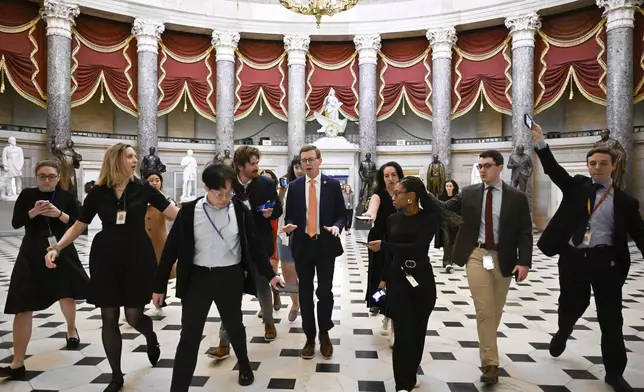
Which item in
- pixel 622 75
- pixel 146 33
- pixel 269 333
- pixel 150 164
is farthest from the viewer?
pixel 146 33

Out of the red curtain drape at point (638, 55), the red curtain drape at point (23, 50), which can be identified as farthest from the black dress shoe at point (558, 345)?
the red curtain drape at point (23, 50)

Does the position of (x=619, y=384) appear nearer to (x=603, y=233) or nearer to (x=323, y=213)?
(x=603, y=233)

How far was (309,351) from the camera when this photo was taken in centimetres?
383

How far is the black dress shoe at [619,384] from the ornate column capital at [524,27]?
1571 centimetres

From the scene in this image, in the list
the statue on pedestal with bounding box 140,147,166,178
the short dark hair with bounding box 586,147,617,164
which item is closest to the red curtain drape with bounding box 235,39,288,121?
the statue on pedestal with bounding box 140,147,166,178

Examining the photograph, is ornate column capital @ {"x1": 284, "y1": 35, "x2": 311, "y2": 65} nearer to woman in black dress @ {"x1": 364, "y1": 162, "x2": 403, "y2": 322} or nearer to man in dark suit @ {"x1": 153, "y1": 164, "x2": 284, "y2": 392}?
woman in black dress @ {"x1": 364, "y1": 162, "x2": 403, "y2": 322}

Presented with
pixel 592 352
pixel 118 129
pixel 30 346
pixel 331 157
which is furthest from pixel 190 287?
pixel 118 129

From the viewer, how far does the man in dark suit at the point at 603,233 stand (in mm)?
3244

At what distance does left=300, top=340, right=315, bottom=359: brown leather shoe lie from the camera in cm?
383

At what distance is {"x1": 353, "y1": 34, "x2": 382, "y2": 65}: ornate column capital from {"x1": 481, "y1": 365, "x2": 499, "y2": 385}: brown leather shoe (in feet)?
55.3

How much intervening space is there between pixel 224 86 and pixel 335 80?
4612 mm

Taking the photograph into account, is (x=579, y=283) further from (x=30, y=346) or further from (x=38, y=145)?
(x=38, y=145)

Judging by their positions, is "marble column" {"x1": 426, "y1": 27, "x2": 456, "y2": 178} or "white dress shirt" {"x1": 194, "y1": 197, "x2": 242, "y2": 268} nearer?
"white dress shirt" {"x1": 194, "y1": 197, "x2": 242, "y2": 268}

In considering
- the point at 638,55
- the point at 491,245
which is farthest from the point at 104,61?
the point at 638,55
